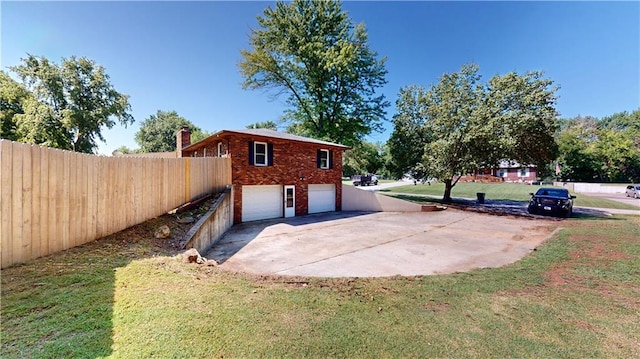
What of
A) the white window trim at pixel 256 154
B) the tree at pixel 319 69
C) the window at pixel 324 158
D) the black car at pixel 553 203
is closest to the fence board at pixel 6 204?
the white window trim at pixel 256 154

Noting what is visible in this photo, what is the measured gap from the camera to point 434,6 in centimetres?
1300

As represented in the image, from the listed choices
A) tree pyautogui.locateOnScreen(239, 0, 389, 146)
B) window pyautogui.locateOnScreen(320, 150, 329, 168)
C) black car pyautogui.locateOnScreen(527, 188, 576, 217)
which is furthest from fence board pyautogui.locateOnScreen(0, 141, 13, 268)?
black car pyautogui.locateOnScreen(527, 188, 576, 217)

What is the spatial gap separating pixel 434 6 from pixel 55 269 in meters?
17.2

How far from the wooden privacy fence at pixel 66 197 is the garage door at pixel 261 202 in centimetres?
515

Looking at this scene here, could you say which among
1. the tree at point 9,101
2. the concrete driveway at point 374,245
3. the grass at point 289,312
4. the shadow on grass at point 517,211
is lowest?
the concrete driveway at point 374,245

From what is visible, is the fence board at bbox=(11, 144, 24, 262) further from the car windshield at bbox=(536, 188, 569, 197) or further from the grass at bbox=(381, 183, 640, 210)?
the grass at bbox=(381, 183, 640, 210)

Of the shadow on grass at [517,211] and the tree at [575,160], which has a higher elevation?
the tree at [575,160]

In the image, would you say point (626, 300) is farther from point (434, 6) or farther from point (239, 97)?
point (239, 97)

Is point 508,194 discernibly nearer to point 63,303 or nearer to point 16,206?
point 63,303

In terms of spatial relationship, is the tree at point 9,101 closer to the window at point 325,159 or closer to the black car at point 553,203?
the window at point 325,159

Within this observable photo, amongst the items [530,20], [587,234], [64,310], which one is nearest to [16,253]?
[64,310]

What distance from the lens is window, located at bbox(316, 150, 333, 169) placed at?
1524cm

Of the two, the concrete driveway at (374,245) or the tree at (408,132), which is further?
the tree at (408,132)

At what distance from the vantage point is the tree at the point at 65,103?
20797 millimetres
